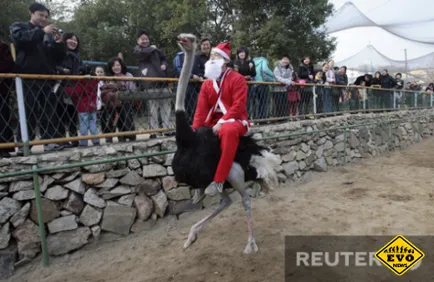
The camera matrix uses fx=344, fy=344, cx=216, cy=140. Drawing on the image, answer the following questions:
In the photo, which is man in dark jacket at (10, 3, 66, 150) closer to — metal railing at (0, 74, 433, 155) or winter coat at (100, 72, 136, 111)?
metal railing at (0, 74, 433, 155)

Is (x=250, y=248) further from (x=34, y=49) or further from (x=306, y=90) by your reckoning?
(x=306, y=90)

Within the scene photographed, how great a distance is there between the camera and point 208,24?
50.9ft

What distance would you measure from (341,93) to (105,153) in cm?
713

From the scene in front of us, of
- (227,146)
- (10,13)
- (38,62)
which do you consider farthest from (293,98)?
(10,13)

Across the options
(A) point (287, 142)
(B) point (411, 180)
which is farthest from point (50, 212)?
(B) point (411, 180)

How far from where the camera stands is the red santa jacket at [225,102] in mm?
3576

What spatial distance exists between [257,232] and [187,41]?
2.73 metres

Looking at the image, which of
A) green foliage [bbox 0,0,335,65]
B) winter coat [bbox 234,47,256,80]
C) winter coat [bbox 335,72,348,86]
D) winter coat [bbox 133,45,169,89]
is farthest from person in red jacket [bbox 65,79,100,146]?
green foliage [bbox 0,0,335,65]

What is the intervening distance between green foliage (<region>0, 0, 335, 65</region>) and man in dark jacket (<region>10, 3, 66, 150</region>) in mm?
8475

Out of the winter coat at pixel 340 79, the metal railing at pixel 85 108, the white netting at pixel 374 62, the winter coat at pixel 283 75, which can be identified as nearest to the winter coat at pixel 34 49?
the metal railing at pixel 85 108

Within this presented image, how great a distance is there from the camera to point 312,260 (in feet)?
12.4

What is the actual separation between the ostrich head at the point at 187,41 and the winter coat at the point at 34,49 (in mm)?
1932

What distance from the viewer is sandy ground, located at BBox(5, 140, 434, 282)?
3.69 meters

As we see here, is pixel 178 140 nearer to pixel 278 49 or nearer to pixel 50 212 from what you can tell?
pixel 50 212
